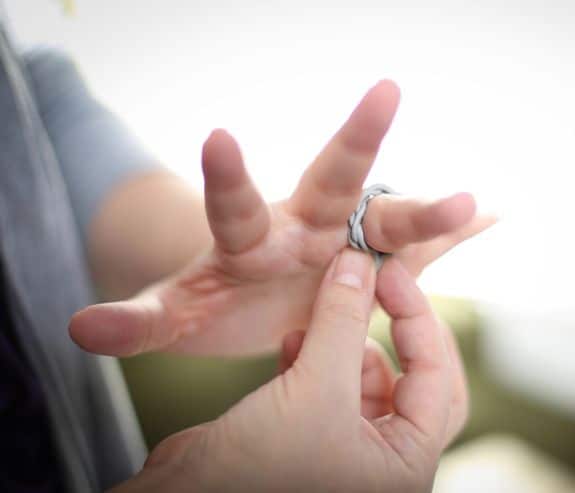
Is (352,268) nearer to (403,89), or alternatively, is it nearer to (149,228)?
(149,228)

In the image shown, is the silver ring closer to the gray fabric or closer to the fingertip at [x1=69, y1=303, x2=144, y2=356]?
the fingertip at [x1=69, y1=303, x2=144, y2=356]

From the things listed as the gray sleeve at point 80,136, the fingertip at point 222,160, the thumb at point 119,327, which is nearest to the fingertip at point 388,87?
→ the fingertip at point 222,160

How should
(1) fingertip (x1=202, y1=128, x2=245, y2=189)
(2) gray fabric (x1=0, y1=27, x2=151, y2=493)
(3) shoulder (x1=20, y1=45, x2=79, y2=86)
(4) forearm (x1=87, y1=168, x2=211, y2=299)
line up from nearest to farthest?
(1) fingertip (x1=202, y1=128, x2=245, y2=189)
(2) gray fabric (x1=0, y1=27, x2=151, y2=493)
(4) forearm (x1=87, y1=168, x2=211, y2=299)
(3) shoulder (x1=20, y1=45, x2=79, y2=86)

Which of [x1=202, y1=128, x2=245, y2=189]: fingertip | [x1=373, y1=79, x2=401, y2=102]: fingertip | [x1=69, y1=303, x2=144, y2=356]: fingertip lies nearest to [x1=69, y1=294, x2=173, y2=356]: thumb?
[x1=69, y1=303, x2=144, y2=356]: fingertip

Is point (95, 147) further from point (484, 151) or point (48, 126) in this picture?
point (484, 151)

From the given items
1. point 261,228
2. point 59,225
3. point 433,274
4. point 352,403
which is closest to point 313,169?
point 261,228
